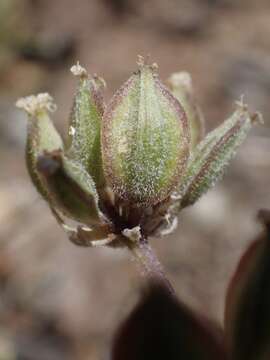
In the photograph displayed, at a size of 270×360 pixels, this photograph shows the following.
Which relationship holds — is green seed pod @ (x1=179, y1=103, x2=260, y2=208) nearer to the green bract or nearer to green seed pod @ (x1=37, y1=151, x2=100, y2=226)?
the green bract

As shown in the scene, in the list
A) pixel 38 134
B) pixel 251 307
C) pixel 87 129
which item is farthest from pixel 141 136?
pixel 251 307

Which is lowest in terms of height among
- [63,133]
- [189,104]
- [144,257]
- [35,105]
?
[63,133]

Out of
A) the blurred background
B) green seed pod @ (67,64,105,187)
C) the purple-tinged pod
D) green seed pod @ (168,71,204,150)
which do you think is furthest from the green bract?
the blurred background

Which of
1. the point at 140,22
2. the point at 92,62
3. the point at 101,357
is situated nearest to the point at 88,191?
the point at 101,357

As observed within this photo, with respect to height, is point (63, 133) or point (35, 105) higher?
point (35, 105)

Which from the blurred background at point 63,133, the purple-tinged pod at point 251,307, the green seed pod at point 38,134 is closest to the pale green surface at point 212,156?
the green seed pod at point 38,134

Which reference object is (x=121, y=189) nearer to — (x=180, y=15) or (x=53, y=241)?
(x=53, y=241)

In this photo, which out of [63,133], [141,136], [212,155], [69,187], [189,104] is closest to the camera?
[69,187]

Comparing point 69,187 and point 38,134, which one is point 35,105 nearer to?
point 38,134

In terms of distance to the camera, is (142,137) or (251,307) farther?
(142,137)
